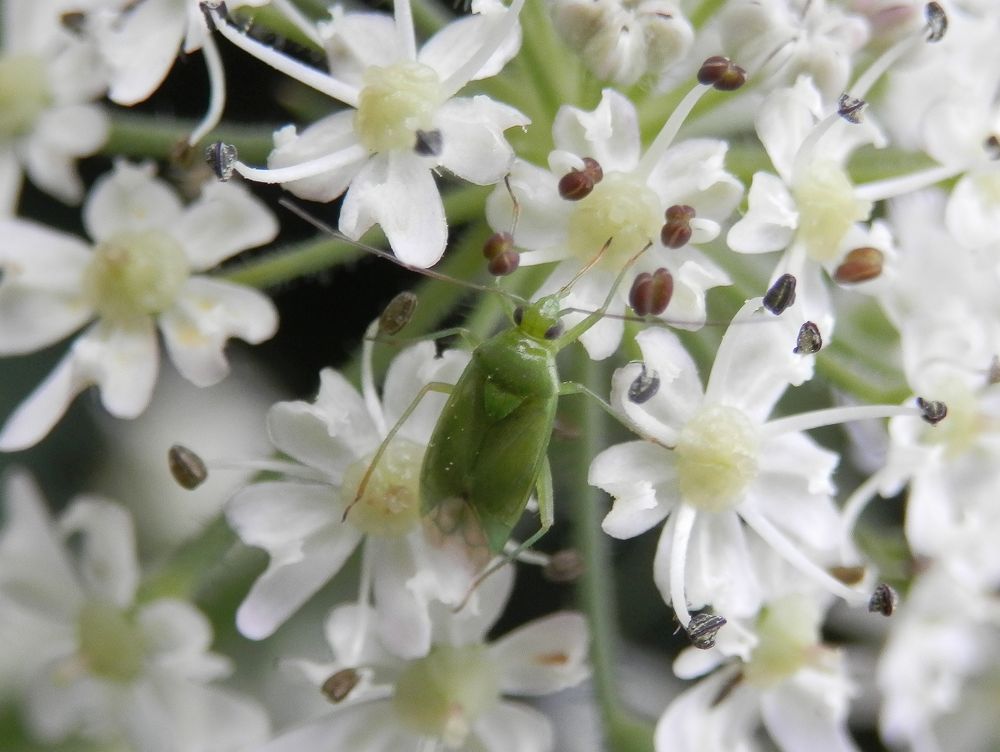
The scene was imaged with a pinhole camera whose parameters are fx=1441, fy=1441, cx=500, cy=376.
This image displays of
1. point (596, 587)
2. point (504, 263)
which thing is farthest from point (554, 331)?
point (596, 587)

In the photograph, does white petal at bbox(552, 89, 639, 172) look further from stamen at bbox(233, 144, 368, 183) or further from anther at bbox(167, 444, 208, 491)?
anther at bbox(167, 444, 208, 491)

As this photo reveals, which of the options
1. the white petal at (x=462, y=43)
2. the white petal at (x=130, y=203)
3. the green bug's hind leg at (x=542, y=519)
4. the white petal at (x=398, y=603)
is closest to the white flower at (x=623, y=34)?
the white petal at (x=462, y=43)

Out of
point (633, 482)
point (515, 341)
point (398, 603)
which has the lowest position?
point (398, 603)

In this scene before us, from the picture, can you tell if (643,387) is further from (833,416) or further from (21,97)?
(21,97)

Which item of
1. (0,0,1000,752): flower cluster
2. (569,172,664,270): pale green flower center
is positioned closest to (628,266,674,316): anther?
(0,0,1000,752): flower cluster

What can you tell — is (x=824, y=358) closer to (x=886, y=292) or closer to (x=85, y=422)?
(x=886, y=292)

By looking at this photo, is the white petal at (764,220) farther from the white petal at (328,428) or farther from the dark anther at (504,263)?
the white petal at (328,428)
